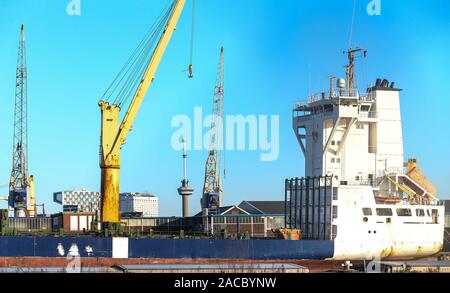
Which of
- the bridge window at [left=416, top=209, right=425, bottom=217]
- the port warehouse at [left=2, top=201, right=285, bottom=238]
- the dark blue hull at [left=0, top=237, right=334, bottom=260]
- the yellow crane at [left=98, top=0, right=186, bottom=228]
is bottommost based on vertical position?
the dark blue hull at [left=0, top=237, right=334, bottom=260]

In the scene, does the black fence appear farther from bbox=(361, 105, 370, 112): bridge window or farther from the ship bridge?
bbox=(361, 105, 370, 112): bridge window

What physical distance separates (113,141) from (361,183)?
19.5 metres

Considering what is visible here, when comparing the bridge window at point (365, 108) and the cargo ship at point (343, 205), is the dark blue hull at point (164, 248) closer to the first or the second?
the cargo ship at point (343, 205)

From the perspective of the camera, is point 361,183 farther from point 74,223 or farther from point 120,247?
point 74,223

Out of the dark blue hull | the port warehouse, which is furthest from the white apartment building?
the dark blue hull

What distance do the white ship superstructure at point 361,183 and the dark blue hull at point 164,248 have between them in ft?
8.37

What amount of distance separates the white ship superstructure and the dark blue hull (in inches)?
100

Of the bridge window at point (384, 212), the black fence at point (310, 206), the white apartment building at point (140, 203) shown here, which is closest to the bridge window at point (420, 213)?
the bridge window at point (384, 212)

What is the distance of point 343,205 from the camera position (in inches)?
2234

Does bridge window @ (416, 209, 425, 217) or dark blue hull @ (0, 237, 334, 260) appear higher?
bridge window @ (416, 209, 425, 217)

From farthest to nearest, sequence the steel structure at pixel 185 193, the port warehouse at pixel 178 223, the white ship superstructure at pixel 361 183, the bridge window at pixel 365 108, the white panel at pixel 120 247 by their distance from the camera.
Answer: the steel structure at pixel 185 193, the port warehouse at pixel 178 223, the bridge window at pixel 365 108, the white ship superstructure at pixel 361 183, the white panel at pixel 120 247

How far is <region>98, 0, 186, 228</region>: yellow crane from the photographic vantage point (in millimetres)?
57344

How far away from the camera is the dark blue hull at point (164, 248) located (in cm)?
5175
